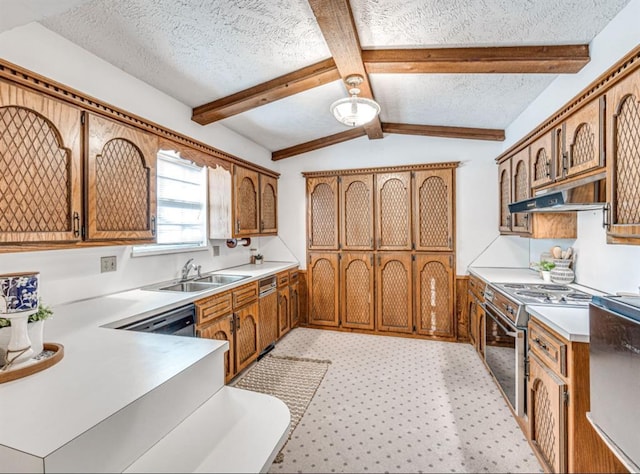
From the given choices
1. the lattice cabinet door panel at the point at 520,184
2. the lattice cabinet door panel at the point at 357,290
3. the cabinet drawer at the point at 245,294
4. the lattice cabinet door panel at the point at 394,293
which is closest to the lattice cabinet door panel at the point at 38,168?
the cabinet drawer at the point at 245,294

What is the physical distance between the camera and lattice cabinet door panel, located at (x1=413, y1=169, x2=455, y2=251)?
12.6 feet

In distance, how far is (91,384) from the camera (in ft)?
3.45

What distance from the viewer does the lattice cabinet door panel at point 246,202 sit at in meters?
3.36

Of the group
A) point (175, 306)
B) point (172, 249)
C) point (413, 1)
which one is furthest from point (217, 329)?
point (413, 1)

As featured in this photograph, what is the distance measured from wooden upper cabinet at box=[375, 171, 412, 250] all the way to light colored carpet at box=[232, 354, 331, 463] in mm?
1691

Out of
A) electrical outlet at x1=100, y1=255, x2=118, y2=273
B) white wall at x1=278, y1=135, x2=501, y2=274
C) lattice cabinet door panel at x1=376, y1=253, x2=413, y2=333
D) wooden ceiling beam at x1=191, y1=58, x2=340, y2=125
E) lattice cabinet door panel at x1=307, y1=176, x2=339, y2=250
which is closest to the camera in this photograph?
electrical outlet at x1=100, y1=255, x2=118, y2=273

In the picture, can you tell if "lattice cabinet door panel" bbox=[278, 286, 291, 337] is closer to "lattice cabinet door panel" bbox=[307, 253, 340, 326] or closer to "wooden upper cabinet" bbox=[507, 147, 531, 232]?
"lattice cabinet door panel" bbox=[307, 253, 340, 326]

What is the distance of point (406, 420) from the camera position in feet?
7.40

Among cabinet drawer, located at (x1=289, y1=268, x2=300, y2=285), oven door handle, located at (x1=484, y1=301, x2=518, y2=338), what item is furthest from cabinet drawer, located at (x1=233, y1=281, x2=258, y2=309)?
oven door handle, located at (x1=484, y1=301, x2=518, y2=338)

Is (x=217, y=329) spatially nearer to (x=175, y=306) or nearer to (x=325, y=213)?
(x=175, y=306)

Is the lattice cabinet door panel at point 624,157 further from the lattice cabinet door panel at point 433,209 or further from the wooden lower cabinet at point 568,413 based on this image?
the lattice cabinet door panel at point 433,209

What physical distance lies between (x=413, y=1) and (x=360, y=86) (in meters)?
0.92

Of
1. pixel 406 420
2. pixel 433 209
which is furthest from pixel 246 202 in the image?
pixel 406 420

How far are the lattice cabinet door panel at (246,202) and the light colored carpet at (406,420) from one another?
1.45 meters
